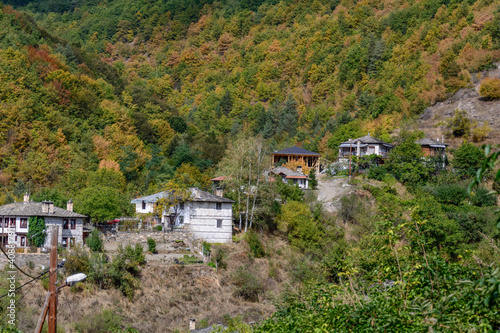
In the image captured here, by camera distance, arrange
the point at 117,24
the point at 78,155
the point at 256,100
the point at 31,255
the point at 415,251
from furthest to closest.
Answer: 1. the point at 117,24
2. the point at 256,100
3. the point at 78,155
4. the point at 31,255
5. the point at 415,251

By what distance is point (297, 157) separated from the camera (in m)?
63.2

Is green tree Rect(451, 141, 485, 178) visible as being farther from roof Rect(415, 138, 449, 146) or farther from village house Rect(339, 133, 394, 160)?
village house Rect(339, 133, 394, 160)

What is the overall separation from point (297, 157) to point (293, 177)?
8220mm

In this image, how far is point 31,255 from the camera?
35.8 m

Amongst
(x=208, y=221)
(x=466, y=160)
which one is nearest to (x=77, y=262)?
(x=208, y=221)

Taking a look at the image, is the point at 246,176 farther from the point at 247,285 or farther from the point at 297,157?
the point at 297,157

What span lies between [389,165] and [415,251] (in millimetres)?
44378

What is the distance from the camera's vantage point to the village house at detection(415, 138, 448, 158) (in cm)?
5884

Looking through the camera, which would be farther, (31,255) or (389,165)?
(389,165)

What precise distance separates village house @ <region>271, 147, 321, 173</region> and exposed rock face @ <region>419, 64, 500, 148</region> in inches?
583

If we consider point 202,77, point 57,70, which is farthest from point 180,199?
point 202,77

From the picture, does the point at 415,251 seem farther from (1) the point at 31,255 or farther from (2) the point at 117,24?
(2) the point at 117,24

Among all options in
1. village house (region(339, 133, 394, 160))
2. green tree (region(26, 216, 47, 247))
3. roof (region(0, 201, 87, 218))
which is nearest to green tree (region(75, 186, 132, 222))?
roof (region(0, 201, 87, 218))

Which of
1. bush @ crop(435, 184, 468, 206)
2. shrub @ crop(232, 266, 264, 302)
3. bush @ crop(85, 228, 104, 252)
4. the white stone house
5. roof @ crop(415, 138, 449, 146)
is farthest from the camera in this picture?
roof @ crop(415, 138, 449, 146)
